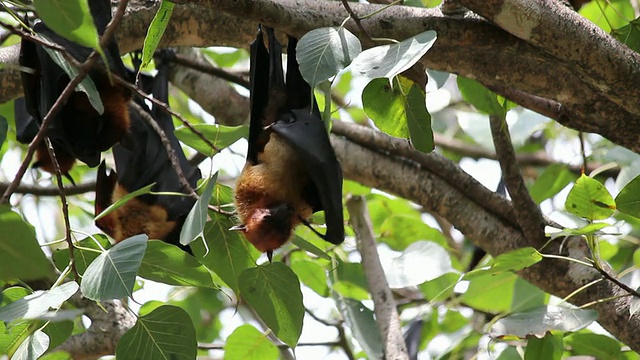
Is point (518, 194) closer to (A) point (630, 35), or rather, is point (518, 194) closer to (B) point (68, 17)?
(A) point (630, 35)

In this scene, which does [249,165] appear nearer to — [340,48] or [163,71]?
[340,48]

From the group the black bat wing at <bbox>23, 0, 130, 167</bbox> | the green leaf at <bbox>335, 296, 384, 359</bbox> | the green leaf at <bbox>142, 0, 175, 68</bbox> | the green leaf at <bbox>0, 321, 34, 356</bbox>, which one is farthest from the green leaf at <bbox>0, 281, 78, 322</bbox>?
the green leaf at <bbox>335, 296, 384, 359</bbox>

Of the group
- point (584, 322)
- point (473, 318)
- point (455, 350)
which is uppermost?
point (584, 322)

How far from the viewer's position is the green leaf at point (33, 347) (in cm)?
214

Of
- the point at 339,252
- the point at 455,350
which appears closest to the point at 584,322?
the point at 455,350

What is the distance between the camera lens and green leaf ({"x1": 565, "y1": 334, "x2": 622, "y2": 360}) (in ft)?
10.0

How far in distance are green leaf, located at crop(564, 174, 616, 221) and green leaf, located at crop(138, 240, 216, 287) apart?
1.12m

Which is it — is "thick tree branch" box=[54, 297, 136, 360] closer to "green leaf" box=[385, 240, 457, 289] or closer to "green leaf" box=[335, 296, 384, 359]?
"green leaf" box=[335, 296, 384, 359]

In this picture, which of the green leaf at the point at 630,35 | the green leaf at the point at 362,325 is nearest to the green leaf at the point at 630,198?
the green leaf at the point at 630,35

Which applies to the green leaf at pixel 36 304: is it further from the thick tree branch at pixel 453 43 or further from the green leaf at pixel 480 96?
the green leaf at pixel 480 96

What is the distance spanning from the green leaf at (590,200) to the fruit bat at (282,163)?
83cm

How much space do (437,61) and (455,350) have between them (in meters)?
1.17

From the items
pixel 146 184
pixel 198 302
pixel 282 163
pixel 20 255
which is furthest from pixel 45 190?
pixel 20 255

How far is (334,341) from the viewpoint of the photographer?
461 centimetres
